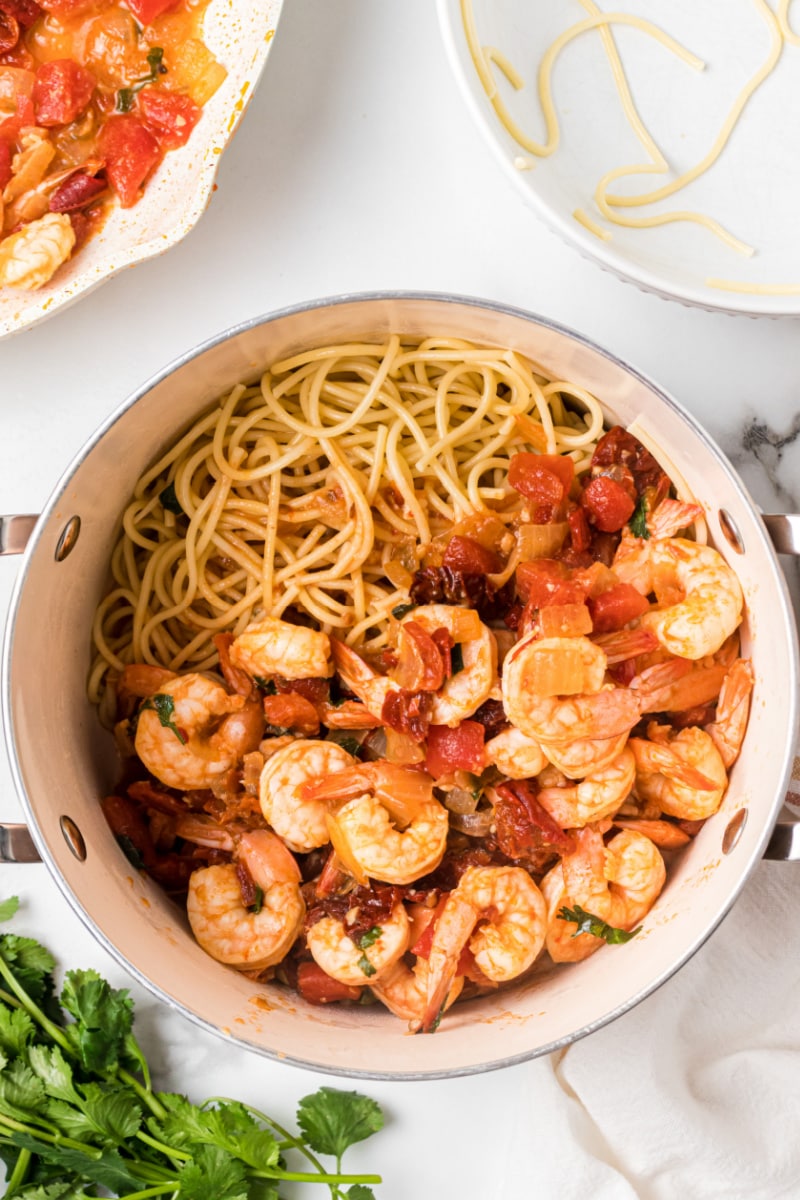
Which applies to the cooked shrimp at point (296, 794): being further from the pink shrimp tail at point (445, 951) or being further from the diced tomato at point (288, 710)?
the pink shrimp tail at point (445, 951)

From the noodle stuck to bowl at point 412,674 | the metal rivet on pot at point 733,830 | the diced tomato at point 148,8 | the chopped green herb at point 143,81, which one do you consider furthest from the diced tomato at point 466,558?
the diced tomato at point 148,8

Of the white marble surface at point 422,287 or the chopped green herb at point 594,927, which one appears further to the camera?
the white marble surface at point 422,287

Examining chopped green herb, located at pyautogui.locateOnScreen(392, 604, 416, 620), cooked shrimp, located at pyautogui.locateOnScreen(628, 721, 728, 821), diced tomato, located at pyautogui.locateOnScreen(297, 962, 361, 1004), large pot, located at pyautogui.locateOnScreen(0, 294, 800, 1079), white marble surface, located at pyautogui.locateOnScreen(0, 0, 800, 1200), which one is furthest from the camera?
white marble surface, located at pyautogui.locateOnScreen(0, 0, 800, 1200)

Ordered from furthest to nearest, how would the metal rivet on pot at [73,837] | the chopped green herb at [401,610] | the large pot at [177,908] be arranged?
the chopped green herb at [401,610], the metal rivet on pot at [73,837], the large pot at [177,908]

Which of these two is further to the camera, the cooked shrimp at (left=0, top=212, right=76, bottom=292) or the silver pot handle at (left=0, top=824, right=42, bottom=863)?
the cooked shrimp at (left=0, top=212, right=76, bottom=292)

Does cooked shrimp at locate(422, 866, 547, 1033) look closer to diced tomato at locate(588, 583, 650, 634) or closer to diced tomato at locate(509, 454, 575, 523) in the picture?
diced tomato at locate(588, 583, 650, 634)

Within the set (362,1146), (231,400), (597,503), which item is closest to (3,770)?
(231,400)

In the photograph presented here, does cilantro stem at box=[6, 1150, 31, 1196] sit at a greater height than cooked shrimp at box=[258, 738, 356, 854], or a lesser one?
lesser

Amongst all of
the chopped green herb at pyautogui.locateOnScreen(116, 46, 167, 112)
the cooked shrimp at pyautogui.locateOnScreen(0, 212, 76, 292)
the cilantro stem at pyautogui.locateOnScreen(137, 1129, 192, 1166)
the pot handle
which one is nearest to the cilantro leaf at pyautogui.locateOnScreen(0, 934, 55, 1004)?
the cilantro stem at pyautogui.locateOnScreen(137, 1129, 192, 1166)

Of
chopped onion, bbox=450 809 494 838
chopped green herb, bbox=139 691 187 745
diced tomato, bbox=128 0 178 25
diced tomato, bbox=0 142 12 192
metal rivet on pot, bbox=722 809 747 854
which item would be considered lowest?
chopped onion, bbox=450 809 494 838
